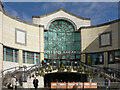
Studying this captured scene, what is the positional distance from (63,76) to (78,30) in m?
10.1

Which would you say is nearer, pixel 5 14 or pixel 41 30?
pixel 5 14

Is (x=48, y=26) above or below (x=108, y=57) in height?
above

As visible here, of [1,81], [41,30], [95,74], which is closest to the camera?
[1,81]

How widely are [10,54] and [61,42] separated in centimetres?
1180

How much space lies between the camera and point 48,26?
4378 centimetres

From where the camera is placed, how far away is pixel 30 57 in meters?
40.4

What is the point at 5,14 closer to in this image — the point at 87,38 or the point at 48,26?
the point at 48,26

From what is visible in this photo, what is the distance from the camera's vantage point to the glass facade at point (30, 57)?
39347mm

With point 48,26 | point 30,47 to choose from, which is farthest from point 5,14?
Result: point 48,26

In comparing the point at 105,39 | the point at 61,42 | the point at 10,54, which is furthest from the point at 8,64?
the point at 105,39

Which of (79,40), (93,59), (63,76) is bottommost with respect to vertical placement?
(63,76)

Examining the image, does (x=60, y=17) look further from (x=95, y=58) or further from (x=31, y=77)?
(x=31, y=77)

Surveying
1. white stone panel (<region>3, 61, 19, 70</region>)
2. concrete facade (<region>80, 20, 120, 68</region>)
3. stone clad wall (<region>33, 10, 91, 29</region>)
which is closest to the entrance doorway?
concrete facade (<region>80, 20, 120, 68</region>)

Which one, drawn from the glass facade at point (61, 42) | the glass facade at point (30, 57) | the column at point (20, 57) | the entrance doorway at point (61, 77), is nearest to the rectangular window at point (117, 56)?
the entrance doorway at point (61, 77)
